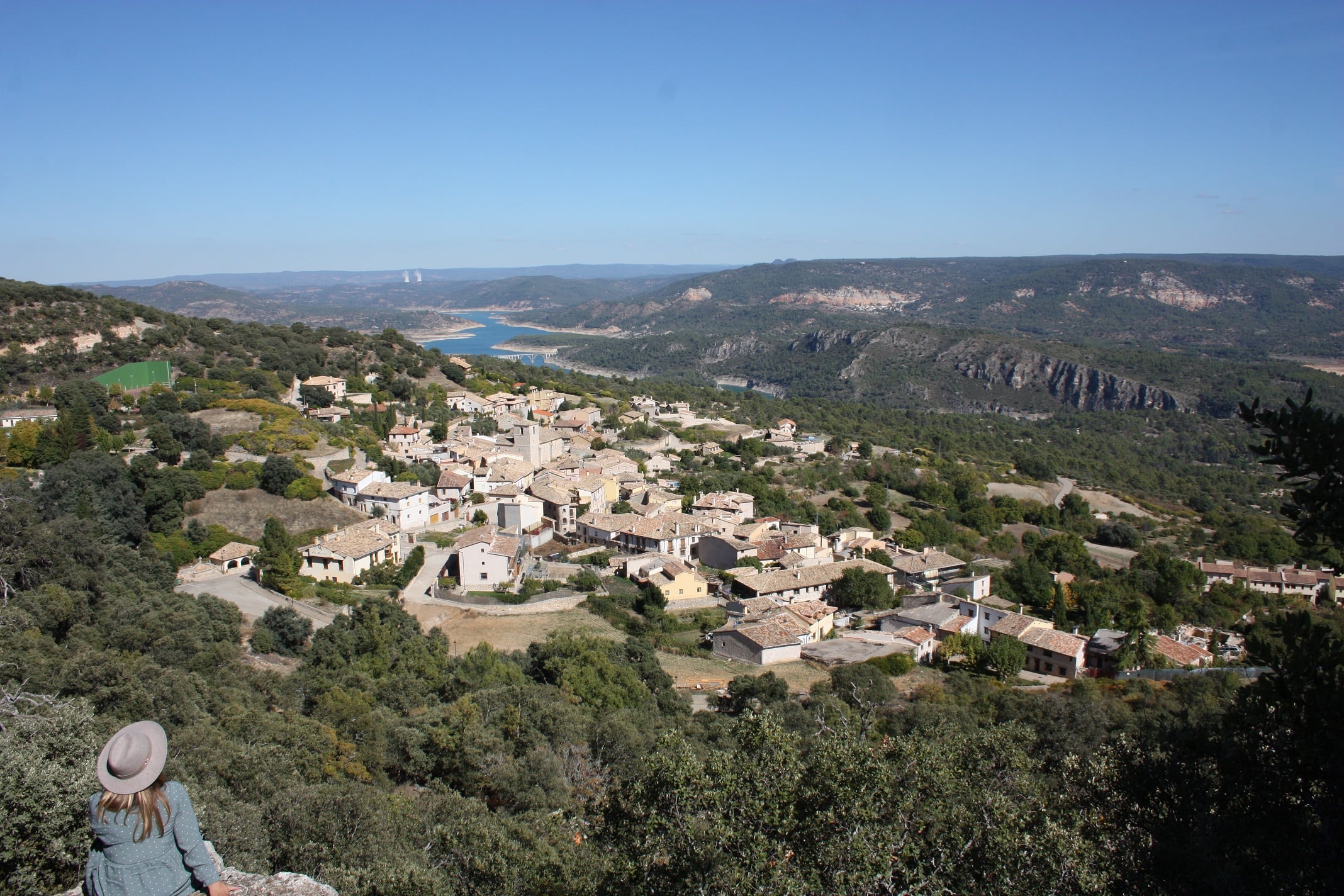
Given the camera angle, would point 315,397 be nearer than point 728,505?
No

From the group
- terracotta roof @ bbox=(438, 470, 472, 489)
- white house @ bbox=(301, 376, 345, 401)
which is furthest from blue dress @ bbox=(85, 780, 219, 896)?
white house @ bbox=(301, 376, 345, 401)

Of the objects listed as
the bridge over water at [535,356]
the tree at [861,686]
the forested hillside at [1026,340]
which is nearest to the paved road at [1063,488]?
the forested hillside at [1026,340]

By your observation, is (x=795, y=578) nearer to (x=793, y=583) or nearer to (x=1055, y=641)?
(x=793, y=583)

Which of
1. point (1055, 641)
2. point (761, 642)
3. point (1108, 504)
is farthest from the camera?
point (1108, 504)

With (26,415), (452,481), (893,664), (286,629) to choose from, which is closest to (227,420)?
(26,415)

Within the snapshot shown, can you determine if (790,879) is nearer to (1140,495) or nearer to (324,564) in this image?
(324,564)
